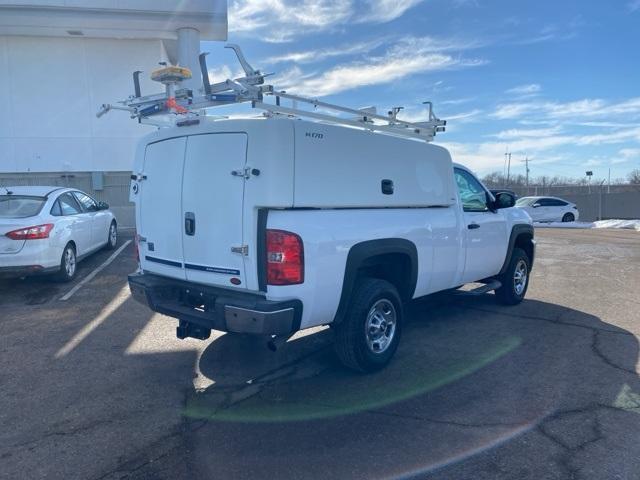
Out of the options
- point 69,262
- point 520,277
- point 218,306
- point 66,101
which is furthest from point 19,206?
point 66,101

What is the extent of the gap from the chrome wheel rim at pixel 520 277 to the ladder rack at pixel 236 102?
259 cm

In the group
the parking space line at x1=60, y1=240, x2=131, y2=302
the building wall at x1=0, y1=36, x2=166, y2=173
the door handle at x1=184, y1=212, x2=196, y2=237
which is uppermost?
the building wall at x1=0, y1=36, x2=166, y2=173

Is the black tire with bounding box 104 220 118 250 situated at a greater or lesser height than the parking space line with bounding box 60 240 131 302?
greater

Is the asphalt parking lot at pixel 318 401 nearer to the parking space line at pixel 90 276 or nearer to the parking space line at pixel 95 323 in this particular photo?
the parking space line at pixel 95 323

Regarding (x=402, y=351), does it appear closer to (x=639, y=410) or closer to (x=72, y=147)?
(x=639, y=410)

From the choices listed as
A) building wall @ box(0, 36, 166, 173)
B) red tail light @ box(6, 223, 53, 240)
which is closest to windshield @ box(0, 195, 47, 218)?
red tail light @ box(6, 223, 53, 240)

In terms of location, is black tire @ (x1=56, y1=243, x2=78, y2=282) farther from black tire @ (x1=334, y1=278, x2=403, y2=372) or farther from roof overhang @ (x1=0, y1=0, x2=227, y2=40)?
roof overhang @ (x1=0, y1=0, x2=227, y2=40)

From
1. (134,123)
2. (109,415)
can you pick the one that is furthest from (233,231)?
(134,123)

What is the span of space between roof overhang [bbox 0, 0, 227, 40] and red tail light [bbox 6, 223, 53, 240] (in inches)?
502

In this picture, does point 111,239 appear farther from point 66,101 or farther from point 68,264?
point 66,101

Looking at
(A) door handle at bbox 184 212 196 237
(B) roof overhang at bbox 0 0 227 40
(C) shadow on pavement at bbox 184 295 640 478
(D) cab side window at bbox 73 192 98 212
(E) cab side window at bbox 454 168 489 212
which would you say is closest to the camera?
(C) shadow on pavement at bbox 184 295 640 478

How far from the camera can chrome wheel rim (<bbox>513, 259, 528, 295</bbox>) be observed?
7417 millimetres

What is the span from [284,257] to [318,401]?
4.24 feet

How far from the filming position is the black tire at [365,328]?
463 centimetres
